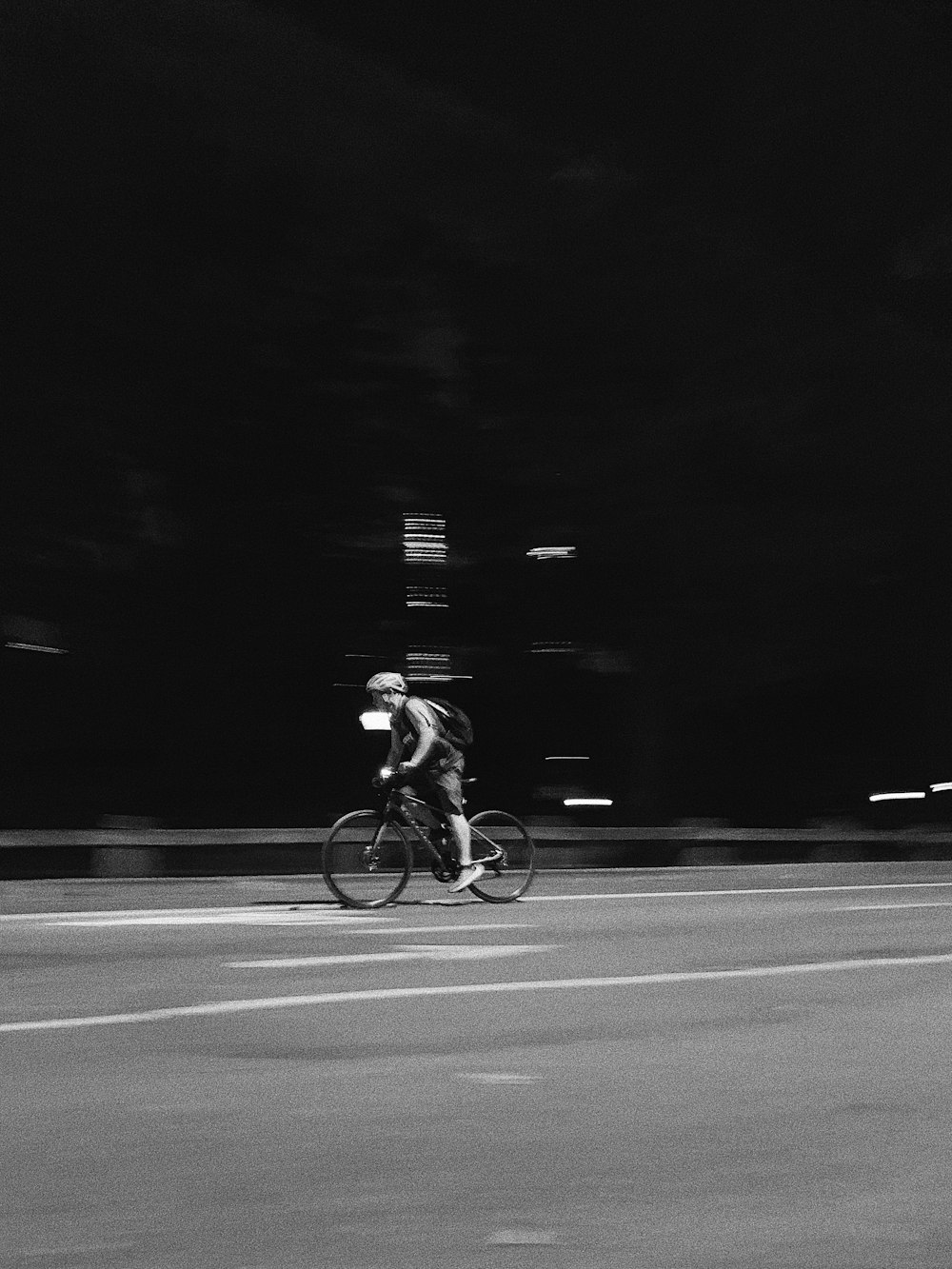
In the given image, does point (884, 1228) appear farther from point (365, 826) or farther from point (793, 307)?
point (793, 307)

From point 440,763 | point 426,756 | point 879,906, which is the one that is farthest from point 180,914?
point 879,906

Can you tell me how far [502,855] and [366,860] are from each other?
1.32 m

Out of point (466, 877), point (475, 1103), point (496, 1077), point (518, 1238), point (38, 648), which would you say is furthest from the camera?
point (38, 648)

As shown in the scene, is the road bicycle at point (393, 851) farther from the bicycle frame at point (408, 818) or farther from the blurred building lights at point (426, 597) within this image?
the blurred building lights at point (426, 597)

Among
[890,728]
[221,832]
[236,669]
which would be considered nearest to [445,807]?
[221,832]

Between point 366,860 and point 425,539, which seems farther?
point 425,539

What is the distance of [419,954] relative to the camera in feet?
39.4

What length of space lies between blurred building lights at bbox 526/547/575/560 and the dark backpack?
1827 cm

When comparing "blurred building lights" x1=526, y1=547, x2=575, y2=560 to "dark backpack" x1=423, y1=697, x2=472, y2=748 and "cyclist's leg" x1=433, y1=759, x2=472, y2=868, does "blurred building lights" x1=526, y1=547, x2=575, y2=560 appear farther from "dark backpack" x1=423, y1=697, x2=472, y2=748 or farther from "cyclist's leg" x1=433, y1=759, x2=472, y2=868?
"dark backpack" x1=423, y1=697, x2=472, y2=748

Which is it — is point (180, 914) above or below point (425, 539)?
below

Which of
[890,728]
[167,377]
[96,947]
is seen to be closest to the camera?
[96,947]

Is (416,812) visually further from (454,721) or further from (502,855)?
(502,855)

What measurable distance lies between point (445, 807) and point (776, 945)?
13.2 ft

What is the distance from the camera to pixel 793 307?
34.2m
